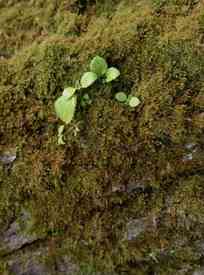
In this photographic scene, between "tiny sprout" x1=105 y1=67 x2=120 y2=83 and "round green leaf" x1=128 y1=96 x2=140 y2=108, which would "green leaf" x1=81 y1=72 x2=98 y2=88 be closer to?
"tiny sprout" x1=105 y1=67 x2=120 y2=83

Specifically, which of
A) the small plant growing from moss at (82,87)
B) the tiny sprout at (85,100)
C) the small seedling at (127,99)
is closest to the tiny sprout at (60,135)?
the small plant growing from moss at (82,87)

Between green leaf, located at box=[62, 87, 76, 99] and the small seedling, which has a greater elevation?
green leaf, located at box=[62, 87, 76, 99]

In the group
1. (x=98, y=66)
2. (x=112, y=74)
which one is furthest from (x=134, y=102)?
(x=98, y=66)

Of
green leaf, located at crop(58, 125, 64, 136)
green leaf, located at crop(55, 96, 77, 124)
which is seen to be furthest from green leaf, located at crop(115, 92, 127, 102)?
green leaf, located at crop(58, 125, 64, 136)

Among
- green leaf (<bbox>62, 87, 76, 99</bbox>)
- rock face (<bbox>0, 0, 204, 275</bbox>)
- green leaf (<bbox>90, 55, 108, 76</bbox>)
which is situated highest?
green leaf (<bbox>90, 55, 108, 76</bbox>)

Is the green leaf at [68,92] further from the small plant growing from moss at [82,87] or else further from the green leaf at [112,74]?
the green leaf at [112,74]

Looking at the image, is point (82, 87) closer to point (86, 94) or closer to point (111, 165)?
point (86, 94)
